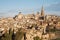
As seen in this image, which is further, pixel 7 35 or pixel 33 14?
pixel 33 14

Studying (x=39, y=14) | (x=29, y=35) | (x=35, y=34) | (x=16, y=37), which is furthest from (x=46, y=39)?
(x=39, y=14)

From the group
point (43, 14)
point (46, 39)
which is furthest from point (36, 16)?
point (46, 39)

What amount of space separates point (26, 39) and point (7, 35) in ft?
5.65

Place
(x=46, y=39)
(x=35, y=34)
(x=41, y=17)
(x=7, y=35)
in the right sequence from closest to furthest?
(x=7, y=35), (x=35, y=34), (x=46, y=39), (x=41, y=17)

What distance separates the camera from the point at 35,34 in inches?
842

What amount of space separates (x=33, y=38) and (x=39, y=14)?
34931mm

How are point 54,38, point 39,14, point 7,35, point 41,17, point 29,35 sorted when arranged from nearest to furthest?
point 7,35 → point 29,35 → point 54,38 → point 41,17 → point 39,14

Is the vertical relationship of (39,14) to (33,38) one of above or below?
below

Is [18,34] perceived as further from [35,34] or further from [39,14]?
[39,14]

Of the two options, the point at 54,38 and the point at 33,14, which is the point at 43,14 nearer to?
the point at 33,14

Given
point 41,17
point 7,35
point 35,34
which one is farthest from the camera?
point 41,17

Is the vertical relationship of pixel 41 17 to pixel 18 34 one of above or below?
below

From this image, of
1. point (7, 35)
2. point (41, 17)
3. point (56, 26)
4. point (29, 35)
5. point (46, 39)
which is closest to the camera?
point (7, 35)

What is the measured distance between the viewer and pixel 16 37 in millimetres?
18438
